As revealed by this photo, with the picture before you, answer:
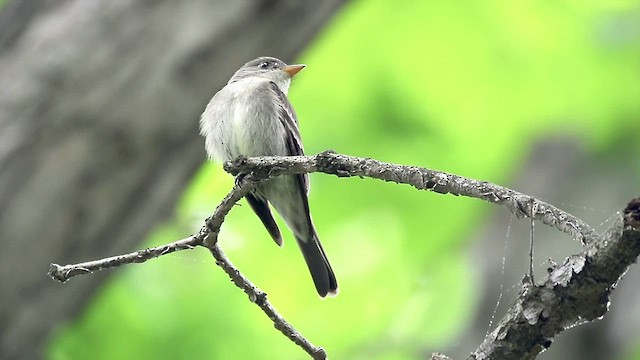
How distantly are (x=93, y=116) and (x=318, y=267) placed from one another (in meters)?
1.26

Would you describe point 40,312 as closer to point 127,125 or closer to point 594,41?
point 127,125

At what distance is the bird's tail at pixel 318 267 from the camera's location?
4234mm

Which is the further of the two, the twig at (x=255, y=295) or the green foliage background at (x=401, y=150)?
the green foliage background at (x=401, y=150)

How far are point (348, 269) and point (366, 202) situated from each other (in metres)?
0.54

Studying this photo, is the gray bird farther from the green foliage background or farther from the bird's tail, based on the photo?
the green foliage background

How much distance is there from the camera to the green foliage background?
6.33 meters

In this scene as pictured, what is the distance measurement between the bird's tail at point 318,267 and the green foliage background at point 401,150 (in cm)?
166

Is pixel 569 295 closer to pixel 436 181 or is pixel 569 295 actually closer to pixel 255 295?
pixel 436 181

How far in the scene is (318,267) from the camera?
435 cm

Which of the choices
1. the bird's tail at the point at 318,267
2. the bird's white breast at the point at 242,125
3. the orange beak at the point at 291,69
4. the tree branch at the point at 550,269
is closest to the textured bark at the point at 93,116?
the bird's white breast at the point at 242,125

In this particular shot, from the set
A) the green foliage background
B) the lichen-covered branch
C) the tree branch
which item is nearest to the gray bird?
the green foliage background

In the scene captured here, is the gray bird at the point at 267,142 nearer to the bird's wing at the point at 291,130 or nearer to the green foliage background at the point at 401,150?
the bird's wing at the point at 291,130

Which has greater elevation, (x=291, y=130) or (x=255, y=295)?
(x=291, y=130)

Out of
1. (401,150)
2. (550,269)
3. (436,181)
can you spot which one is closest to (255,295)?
(436,181)
